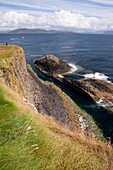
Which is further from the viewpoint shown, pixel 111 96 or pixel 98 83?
pixel 98 83

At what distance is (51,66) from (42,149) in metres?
73.2

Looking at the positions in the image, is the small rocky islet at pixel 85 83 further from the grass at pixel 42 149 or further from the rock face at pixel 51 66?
the grass at pixel 42 149

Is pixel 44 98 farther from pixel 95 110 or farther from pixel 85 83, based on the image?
pixel 85 83

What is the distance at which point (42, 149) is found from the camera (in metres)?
8.30

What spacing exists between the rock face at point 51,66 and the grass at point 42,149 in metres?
65.4

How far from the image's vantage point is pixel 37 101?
41.3m

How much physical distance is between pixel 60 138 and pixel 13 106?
11.0 ft

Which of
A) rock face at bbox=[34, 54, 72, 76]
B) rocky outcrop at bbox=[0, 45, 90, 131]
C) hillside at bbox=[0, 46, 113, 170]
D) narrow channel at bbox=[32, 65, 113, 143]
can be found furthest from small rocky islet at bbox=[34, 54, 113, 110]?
hillside at bbox=[0, 46, 113, 170]

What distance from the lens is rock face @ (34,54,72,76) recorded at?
78.0 metres

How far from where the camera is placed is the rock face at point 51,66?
256 ft

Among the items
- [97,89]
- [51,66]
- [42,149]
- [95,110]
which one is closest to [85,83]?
[97,89]

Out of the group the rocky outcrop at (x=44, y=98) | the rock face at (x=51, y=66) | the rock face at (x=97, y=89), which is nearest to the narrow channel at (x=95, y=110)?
the rock face at (x=97, y=89)

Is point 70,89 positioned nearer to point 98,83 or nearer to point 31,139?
point 98,83

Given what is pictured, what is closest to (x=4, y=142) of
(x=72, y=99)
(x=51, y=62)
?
(x=72, y=99)
